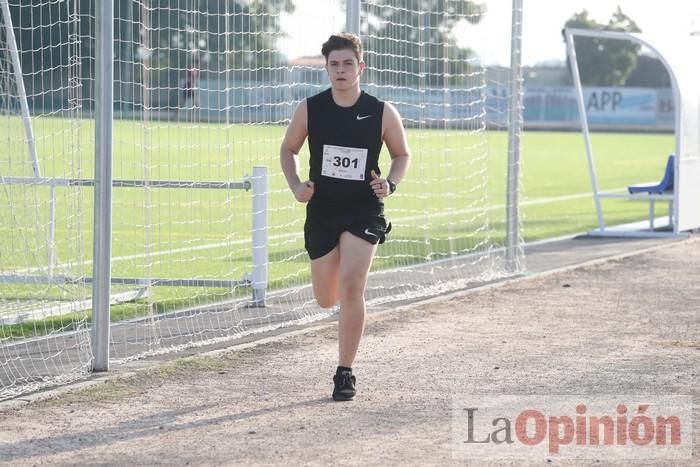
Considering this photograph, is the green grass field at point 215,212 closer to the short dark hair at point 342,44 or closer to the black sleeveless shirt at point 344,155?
the black sleeveless shirt at point 344,155

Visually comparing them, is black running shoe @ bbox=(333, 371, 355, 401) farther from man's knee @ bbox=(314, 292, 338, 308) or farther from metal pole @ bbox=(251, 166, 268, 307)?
metal pole @ bbox=(251, 166, 268, 307)

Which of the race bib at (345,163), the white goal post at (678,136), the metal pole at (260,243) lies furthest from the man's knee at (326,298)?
the white goal post at (678,136)

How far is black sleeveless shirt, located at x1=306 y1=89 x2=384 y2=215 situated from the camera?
7.95m

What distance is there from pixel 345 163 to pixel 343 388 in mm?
1266

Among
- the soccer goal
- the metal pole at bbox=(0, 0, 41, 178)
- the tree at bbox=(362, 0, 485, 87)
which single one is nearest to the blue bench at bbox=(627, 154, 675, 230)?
the soccer goal

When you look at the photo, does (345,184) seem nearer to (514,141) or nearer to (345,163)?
(345,163)

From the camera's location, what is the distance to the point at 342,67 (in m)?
7.90

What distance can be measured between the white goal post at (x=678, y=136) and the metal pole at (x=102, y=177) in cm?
1105

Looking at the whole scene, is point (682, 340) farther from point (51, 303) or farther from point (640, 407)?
→ point (51, 303)

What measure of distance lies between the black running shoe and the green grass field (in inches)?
81.6

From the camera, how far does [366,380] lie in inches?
335

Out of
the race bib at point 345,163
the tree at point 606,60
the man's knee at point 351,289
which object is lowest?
the man's knee at point 351,289

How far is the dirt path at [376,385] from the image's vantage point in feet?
22.0

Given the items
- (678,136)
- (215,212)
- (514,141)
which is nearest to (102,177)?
(514,141)
